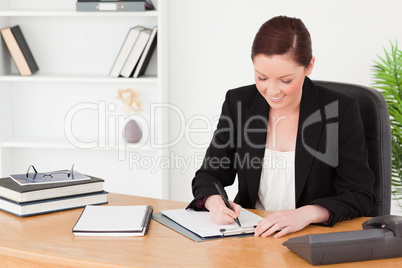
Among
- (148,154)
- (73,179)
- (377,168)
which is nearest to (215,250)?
(73,179)

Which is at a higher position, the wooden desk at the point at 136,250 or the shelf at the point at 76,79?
the shelf at the point at 76,79

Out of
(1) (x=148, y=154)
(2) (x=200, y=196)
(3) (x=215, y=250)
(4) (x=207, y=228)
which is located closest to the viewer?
(3) (x=215, y=250)

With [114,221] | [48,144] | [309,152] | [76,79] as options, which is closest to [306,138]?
[309,152]

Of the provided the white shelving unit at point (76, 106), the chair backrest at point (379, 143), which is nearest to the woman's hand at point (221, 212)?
the chair backrest at point (379, 143)

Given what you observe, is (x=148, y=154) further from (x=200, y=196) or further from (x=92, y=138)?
(x=200, y=196)

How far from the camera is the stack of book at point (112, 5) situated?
3148 mm

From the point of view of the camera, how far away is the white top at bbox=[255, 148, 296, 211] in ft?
6.41

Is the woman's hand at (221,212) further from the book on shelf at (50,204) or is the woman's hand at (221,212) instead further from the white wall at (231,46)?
the white wall at (231,46)

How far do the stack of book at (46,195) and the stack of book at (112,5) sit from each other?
1.60 meters

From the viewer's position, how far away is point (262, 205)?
6.70ft

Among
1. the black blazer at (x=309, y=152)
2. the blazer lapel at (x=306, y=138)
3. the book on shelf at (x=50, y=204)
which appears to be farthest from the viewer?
the blazer lapel at (x=306, y=138)

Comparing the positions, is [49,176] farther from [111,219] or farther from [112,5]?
[112,5]

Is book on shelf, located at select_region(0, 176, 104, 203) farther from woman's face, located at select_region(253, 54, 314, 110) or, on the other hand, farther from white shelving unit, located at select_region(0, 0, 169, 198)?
white shelving unit, located at select_region(0, 0, 169, 198)

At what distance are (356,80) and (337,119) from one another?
1522mm
